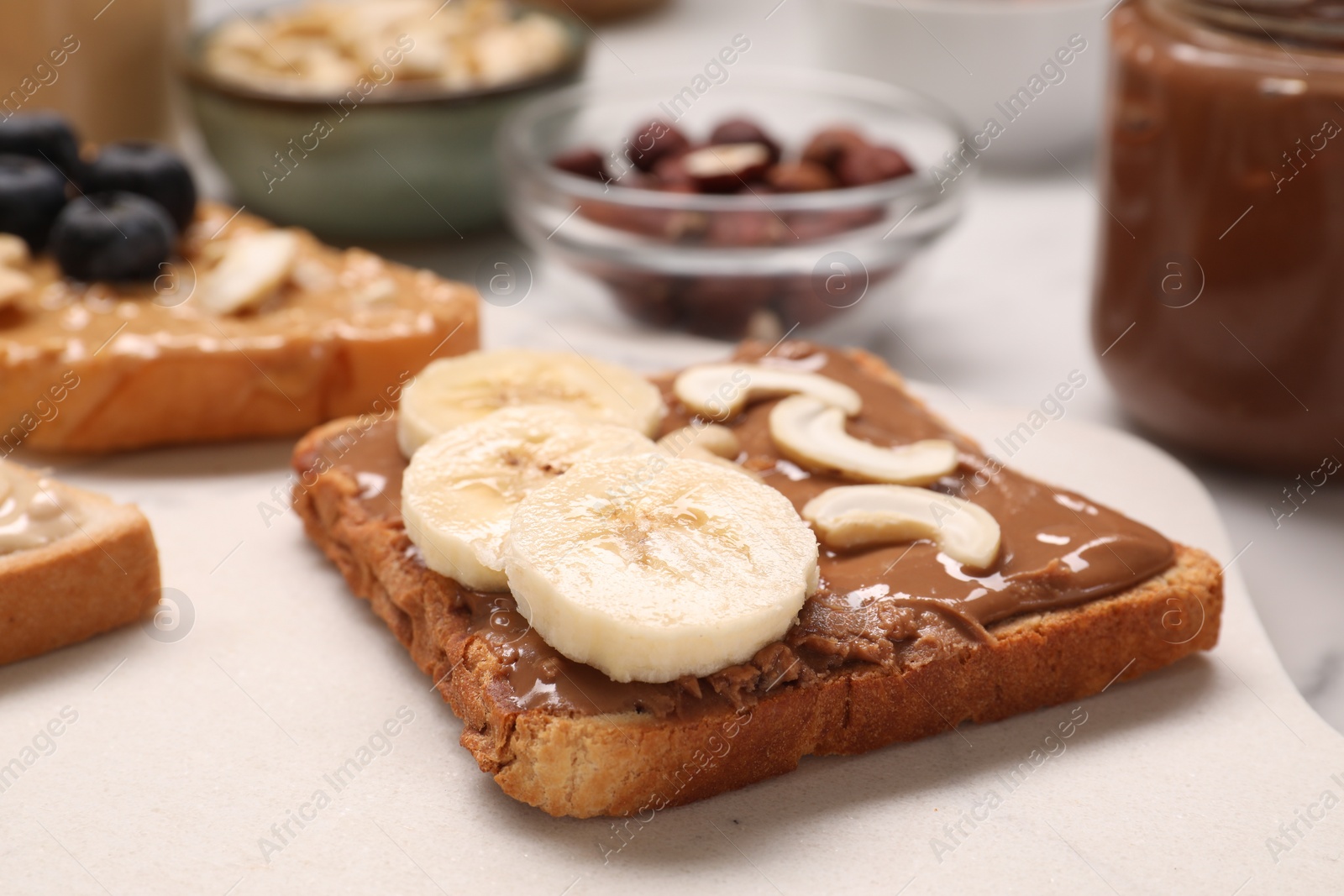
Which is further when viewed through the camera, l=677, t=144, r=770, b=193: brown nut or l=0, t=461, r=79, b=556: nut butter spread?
l=677, t=144, r=770, b=193: brown nut

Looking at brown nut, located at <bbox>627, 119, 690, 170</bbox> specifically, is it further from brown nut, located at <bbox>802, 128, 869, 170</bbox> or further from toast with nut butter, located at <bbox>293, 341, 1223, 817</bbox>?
toast with nut butter, located at <bbox>293, 341, 1223, 817</bbox>

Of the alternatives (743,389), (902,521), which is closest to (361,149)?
(743,389)

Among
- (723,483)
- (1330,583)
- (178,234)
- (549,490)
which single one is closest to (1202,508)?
(1330,583)

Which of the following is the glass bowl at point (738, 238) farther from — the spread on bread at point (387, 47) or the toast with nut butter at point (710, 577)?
the toast with nut butter at point (710, 577)

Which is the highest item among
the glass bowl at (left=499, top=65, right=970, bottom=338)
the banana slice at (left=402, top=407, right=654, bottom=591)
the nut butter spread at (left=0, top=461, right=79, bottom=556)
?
the banana slice at (left=402, top=407, right=654, bottom=591)

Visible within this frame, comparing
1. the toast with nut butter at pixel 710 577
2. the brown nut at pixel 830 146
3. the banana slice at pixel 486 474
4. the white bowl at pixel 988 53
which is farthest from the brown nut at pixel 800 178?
the banana slice at pixel 486 474

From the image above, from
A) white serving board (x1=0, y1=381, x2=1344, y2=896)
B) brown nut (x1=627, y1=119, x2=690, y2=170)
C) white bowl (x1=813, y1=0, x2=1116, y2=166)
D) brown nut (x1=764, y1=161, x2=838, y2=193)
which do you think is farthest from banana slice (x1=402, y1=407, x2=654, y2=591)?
white bowl (x1=813, y1=0, x2=1116, y2=166)
